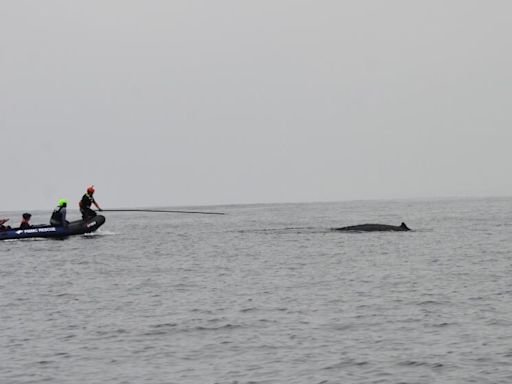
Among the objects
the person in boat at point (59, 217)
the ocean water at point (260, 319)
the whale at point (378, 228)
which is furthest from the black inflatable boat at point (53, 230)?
the whale at point (378, 228)

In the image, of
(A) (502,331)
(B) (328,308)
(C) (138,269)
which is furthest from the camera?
(C) (138,269)

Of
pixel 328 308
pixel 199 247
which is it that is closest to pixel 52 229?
pixel 199 247

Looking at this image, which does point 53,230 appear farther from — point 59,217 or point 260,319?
point 260,319

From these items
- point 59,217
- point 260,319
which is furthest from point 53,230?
point 260,319

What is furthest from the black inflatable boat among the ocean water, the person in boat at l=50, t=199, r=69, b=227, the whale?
the whale

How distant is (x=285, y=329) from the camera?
59.5 feet

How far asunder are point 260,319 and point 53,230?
31.0 metres

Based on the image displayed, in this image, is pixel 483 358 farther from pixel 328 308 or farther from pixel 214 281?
pixel 214 281

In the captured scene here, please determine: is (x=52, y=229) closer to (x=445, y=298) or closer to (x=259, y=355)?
(x=445, y=298)

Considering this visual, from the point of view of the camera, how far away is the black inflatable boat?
4653 centimetres

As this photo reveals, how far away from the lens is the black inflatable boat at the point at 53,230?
1832 inches

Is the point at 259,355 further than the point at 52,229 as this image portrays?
No

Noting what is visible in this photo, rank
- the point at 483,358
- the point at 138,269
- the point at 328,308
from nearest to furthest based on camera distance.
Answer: the point at 483,358 → the point at 328,308 → the point at 138,269

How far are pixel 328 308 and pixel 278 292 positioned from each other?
3858mm
